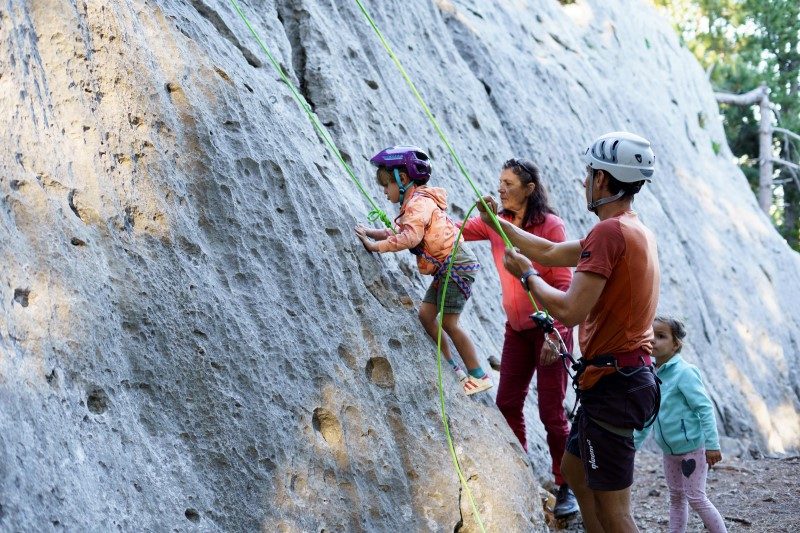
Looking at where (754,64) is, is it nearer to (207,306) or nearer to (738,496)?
(738,496)

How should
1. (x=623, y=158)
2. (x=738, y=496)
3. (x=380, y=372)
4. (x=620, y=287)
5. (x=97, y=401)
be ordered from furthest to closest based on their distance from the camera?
(x=738, y=496)
(x=380, y=372)
(x=623, y=158)
(x=620, y=287)
(x=97, y=401)

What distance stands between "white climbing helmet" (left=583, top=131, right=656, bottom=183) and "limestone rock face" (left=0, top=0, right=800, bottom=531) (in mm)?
1475

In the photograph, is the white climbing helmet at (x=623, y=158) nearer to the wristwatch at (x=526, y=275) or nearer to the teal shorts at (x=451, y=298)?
the wristwatch at (x=526, y=275)

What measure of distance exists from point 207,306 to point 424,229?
1.44 metres

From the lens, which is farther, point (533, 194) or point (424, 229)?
point (533, 194)

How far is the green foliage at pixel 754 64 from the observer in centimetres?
2425

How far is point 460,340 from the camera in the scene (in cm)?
499

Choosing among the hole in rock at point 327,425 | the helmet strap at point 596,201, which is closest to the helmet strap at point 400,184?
the helmet strap at point 596,201

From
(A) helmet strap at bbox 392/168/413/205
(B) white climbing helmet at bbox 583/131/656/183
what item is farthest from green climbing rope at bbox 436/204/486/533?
(B) white climbing helmet at bbox 583/131/656/183

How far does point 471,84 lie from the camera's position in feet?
29.7

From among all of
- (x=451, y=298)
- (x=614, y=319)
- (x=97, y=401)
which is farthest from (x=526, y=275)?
(x=97, y=401)

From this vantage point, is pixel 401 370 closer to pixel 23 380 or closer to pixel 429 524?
pixel 429 524

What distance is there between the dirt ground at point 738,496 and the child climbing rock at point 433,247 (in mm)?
1362

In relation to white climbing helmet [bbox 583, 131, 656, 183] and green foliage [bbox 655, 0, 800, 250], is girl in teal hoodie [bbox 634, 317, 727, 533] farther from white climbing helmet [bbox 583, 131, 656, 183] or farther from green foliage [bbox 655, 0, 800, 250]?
green foliage [bbox 655, 0, 800, 250]
